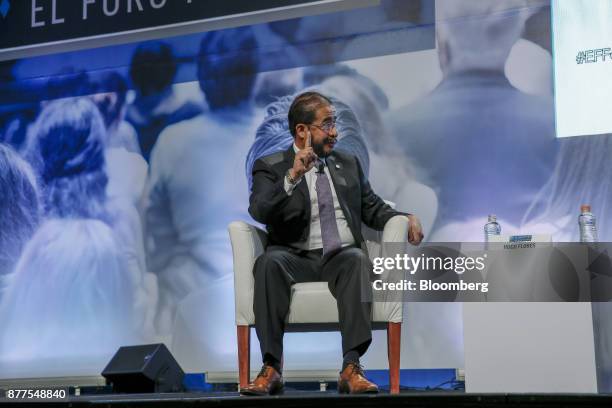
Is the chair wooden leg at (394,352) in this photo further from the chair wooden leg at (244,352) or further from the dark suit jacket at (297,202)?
the chair wooden leg at (244,352)

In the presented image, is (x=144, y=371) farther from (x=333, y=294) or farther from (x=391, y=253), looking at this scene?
(x=391, y=253)

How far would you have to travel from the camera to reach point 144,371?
Result: 395 cm

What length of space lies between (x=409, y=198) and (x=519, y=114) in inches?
25.7

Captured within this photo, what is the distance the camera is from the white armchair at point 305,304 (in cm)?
321

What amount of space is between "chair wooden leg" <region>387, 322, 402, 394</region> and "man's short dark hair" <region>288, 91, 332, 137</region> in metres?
0.95

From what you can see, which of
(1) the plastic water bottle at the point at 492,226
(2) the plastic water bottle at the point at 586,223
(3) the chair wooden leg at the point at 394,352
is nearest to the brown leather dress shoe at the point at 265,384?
(3) the chair wooden leg at the point at 394,352

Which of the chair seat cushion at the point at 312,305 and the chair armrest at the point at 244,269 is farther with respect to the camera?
the chair armrest at the point at 244,269

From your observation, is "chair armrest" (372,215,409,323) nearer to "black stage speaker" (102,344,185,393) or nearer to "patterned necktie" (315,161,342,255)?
"patterned necktie" (315,161,342,255)

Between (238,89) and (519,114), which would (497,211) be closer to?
(519,114)

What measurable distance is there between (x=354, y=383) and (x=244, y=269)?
29.2 inches

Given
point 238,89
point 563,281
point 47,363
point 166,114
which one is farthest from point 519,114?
point 47,363

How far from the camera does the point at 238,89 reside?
14.8ft

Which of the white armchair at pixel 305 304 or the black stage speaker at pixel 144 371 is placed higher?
the white armchair at pixel 305 304

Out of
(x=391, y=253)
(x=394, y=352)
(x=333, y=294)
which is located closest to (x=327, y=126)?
(x=391, y=253)
